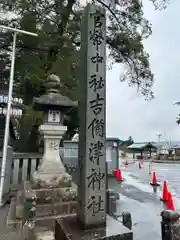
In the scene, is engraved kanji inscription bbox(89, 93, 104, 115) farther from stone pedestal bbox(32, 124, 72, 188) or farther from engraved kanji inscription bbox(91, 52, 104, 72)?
stone pedestal bbox(32, 124, 72, 188)

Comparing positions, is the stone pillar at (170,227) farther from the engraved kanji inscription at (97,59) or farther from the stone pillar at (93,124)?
the engraved kanji inscription at (97,59)

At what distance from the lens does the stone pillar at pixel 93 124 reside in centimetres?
224

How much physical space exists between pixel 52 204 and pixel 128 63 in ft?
28.1

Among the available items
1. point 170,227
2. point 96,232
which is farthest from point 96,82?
point 170,227

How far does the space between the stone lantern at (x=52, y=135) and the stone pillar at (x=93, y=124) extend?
2.37m

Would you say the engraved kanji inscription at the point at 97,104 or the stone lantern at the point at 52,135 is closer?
the engraved kanji inscription at the point at 97,104

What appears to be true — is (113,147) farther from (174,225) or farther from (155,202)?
(174,225)

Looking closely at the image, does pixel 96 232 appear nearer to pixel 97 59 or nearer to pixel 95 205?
pixel 95 205

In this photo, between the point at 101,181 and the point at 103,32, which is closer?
the point at 101,181

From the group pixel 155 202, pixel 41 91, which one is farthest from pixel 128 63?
pixel 155 202

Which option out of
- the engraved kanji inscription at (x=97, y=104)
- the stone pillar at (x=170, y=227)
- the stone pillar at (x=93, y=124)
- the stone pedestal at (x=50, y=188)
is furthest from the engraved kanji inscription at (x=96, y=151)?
the stone pedestal at (x=50, y=188)

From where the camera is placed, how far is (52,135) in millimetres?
5031

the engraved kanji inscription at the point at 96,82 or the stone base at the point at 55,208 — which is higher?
the engraved kanji inscription at the point at 96,82

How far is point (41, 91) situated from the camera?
9.34 metres
